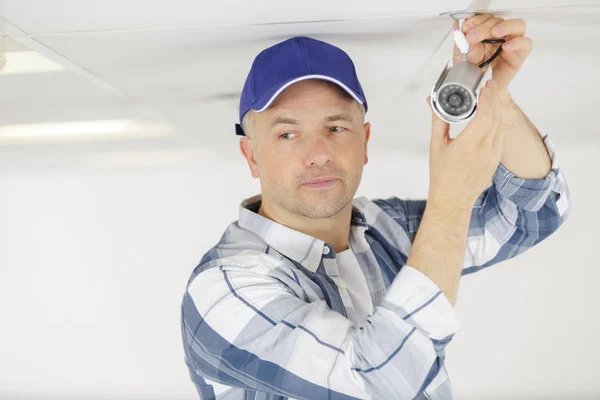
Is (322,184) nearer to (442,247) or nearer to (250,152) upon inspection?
(250,152)

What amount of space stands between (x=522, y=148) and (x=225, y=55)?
1.78 feet

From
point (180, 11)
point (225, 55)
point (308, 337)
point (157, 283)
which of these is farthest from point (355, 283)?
point (157, 283)

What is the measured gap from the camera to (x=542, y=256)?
7.56 ft

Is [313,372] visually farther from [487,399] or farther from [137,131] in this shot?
[487,399]

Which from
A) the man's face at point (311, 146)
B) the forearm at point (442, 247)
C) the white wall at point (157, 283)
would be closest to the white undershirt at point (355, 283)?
the man's face at point (311, 146)

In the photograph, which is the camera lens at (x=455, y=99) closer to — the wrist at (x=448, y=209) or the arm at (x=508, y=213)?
the wrist at (x=448, y=209)

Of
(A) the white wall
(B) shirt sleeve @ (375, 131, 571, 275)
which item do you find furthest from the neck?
(A) the white wall

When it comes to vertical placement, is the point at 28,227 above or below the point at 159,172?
below

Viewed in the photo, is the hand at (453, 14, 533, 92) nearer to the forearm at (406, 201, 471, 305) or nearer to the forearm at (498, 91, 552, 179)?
the forearm at (498, 91, 552, 179)

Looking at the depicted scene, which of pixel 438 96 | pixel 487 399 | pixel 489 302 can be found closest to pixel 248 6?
pixel 438 96

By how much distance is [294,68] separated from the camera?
1.12 m

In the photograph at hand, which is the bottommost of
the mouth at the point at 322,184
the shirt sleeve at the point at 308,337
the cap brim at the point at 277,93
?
the shirt sleeve at the point at 308,337

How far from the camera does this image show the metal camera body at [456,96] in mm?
898

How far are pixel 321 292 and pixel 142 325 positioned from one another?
56.8 inches
